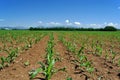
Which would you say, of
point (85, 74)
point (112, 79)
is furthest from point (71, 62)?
point (112, 79)

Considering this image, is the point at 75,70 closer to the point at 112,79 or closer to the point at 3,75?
the point at 112,79

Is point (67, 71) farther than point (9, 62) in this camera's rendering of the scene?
No

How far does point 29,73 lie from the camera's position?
552 cm

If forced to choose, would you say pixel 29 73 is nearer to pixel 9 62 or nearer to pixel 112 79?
pixel 9 62

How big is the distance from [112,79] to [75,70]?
1.12 m

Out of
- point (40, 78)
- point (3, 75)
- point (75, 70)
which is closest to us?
point (40, 78)

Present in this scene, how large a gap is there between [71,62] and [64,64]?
46 cm

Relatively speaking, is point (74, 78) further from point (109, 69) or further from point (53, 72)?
point (109, 69)

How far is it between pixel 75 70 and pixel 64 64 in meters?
0.74

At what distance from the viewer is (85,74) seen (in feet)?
19.1

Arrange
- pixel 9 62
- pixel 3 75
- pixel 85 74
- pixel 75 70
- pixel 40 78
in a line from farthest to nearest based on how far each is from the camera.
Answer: pixel 9 62 < pixel 75 70 < pixel 85 74 < pixel 3 75 < pixel 40 78

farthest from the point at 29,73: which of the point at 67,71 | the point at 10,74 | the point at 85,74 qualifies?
the point at 85,74

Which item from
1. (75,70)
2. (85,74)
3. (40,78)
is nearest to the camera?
(40,78)

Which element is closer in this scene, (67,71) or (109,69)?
(67,71)
